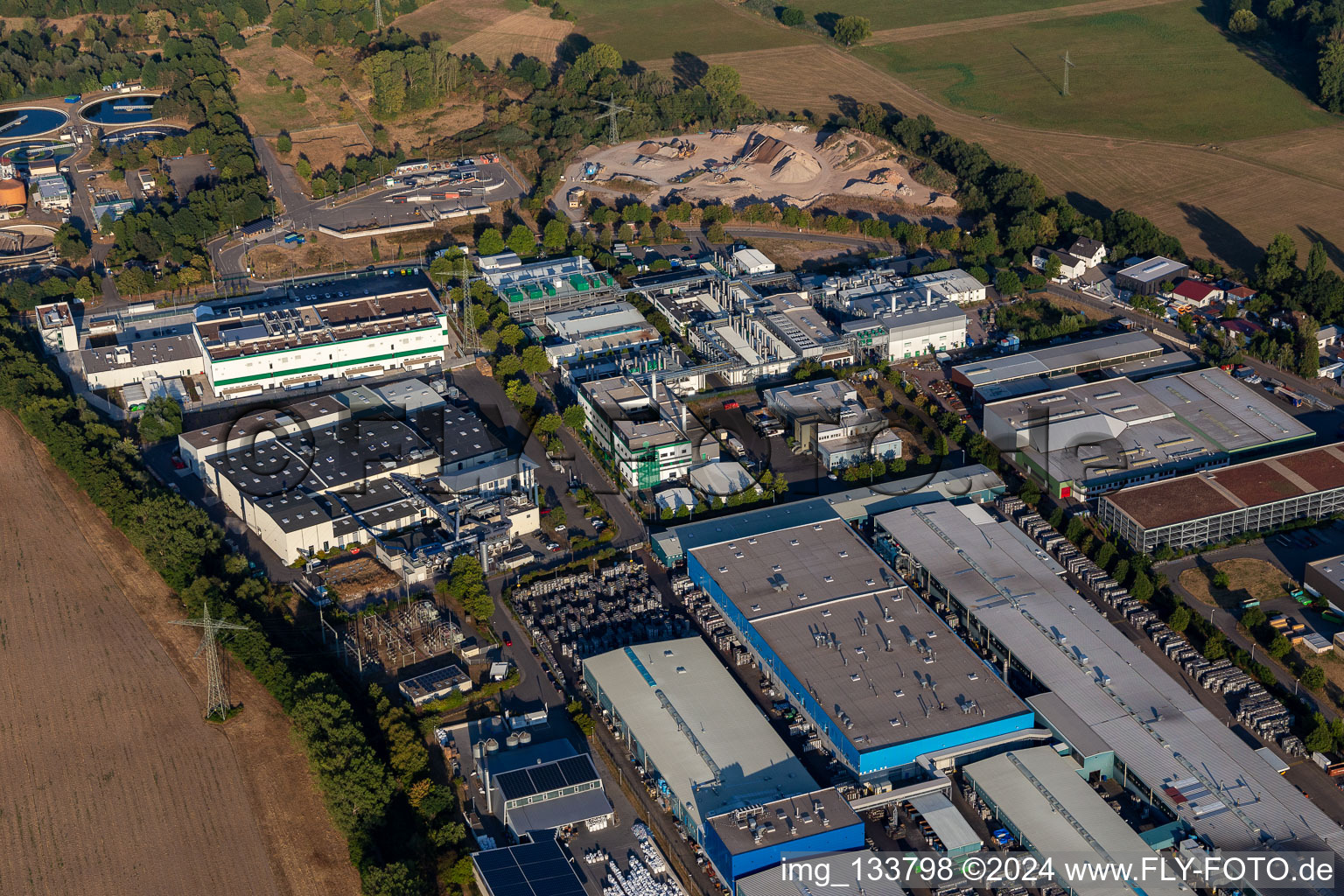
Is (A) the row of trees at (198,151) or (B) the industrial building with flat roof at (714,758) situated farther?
(A) the row of trees at (198,151)

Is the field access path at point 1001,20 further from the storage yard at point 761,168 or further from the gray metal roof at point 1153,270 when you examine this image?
the gray metal roof at point 1153,270

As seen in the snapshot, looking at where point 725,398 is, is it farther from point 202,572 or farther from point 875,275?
point 202,572

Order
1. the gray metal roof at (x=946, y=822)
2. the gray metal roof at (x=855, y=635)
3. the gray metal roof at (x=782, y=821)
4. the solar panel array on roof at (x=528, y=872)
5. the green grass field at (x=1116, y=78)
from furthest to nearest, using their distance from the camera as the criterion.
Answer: the green grass field at (x=1116, y=78) → the gray metal roof at (x=855, y=635) → the gray metal roof at (x=946, y=822) → the gray metal roof at (x=782, y=821) → the solar panel array on roof at (x=528, y=872)

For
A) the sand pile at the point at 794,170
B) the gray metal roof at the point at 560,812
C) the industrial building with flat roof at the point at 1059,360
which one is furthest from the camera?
the sand pile at the point at 794,170

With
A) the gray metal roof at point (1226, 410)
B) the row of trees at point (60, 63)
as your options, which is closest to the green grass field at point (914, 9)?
the row of trees at point (60, 63)

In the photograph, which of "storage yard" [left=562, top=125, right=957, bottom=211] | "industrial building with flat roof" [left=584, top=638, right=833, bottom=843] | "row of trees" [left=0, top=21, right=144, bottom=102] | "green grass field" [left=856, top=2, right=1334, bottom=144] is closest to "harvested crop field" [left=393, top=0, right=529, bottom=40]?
"row of trees" [left=0, top=21, right=144, bottom=102]

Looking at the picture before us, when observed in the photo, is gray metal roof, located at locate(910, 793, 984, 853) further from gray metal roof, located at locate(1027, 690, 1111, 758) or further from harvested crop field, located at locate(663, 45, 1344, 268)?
harvested crop field, located at locate(663, 45, 1344, 268)

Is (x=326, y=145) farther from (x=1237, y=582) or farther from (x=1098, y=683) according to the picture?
(x=1098, y=683)
